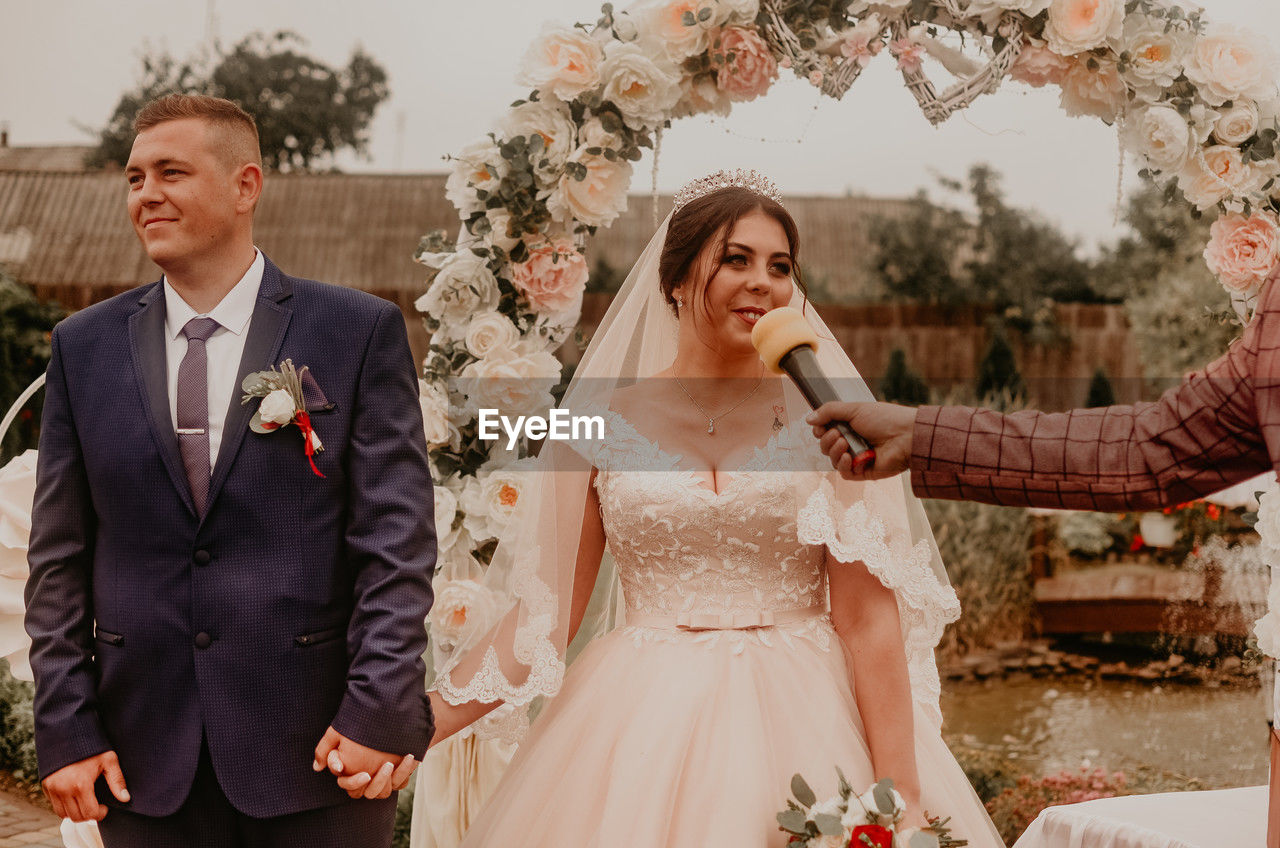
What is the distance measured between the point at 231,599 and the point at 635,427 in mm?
1060

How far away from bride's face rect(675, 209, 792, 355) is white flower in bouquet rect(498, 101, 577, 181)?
33.5 inches

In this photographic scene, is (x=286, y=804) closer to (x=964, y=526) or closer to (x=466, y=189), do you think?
(x=466, y=189)

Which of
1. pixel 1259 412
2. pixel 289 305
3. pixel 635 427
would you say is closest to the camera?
pixel 1259 412

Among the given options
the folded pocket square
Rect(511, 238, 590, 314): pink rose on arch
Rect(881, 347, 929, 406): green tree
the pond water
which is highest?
Rect(881, 347, 929, 406): green tree

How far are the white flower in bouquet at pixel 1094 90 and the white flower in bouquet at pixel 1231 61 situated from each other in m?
0.21

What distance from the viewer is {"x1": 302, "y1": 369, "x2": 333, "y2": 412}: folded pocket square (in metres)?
2.20

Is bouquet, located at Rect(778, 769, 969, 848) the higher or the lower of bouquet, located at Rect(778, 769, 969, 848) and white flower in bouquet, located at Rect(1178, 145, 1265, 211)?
the lower

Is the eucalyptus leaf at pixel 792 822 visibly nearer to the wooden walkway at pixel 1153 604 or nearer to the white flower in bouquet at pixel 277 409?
the white flower in bouquet at pixel 277 409

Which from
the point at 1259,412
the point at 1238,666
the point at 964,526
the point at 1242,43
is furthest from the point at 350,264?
the point at 1259,412

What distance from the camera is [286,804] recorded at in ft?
6.91

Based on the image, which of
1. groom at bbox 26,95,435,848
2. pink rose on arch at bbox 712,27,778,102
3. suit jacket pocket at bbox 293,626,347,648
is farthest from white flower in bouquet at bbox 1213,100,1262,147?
suit jacket pocket at bbox 293,626,347,648

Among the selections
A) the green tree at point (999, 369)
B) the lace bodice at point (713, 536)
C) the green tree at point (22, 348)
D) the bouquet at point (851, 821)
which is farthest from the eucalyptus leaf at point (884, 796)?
the green tree at point (999, 369)

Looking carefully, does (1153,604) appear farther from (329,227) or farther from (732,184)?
(329,227)

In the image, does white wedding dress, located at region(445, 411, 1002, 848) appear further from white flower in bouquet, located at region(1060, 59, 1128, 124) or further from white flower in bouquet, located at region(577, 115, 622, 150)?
white flower in bouquet, located at region(1060, 59, 1128, 124)
